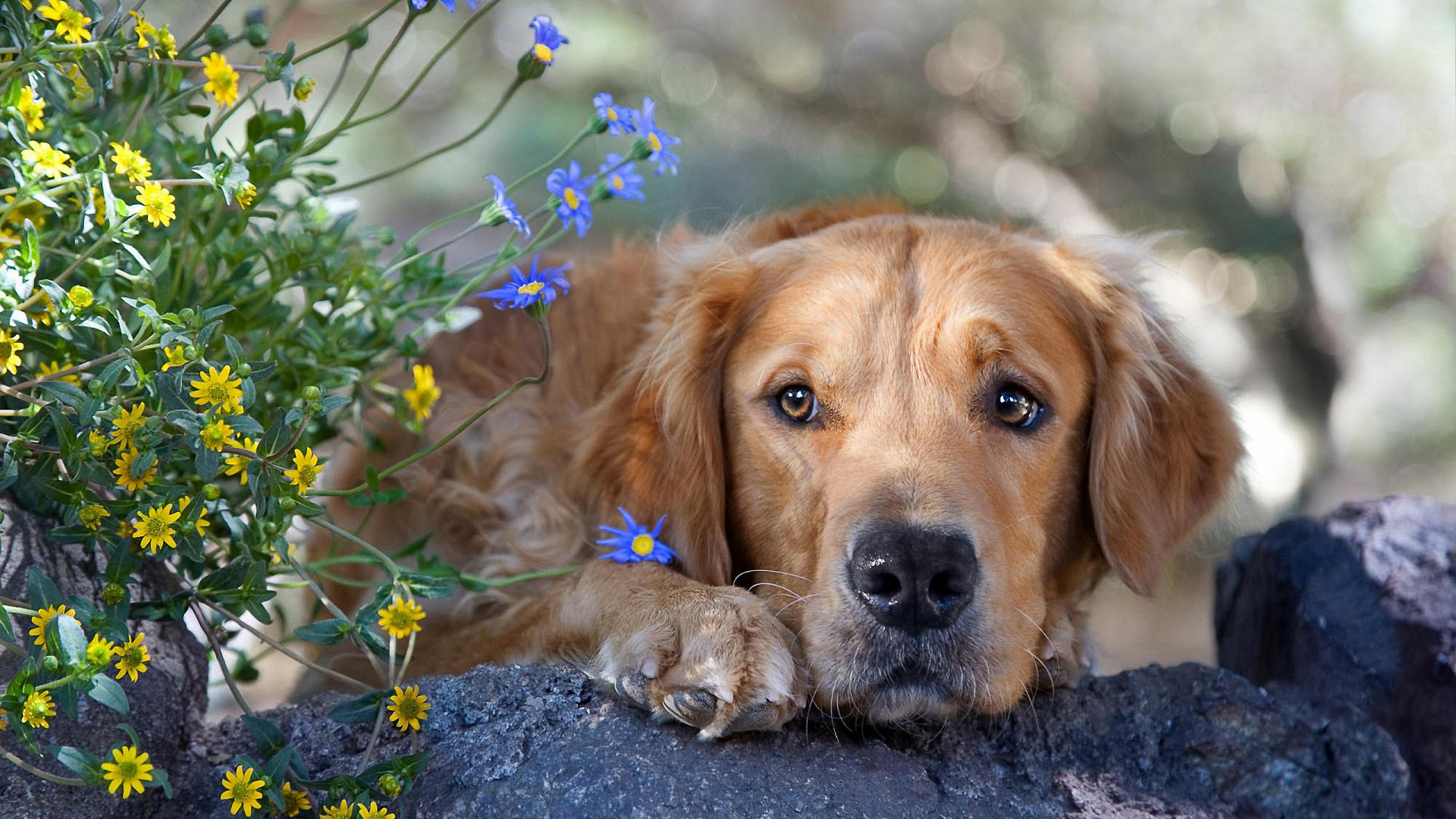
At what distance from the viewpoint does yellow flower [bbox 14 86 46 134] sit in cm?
206

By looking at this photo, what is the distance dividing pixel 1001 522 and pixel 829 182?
22.6 feet

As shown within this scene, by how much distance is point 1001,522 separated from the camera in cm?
273

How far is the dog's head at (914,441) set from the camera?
2514mm

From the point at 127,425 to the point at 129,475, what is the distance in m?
0.11

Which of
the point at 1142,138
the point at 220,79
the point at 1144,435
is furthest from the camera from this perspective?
the point at 1142,138

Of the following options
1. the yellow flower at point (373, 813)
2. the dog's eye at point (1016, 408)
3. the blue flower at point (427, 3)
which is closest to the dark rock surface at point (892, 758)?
the yellow flower at point (373, 813)

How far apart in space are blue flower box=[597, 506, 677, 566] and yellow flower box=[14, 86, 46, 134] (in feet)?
4.26

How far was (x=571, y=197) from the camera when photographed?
2697 mm

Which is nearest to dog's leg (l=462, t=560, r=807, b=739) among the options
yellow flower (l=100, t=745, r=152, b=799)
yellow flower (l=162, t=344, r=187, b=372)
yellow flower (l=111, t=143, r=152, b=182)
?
yellow flower (l=100, t=745, r=152, b=799)

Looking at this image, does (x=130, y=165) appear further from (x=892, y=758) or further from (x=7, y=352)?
(x=892, y=758)

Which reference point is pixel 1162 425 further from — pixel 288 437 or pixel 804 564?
pixel 288 437

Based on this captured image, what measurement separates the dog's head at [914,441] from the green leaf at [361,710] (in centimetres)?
84

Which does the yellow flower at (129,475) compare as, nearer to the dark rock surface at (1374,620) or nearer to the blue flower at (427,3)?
the blue flower at (427,3)

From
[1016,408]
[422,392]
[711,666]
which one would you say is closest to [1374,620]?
[1016,408]
